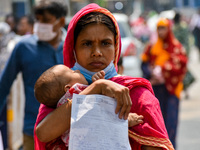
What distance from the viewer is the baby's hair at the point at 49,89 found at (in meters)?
2.18

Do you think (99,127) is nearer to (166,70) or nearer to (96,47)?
(96,47)

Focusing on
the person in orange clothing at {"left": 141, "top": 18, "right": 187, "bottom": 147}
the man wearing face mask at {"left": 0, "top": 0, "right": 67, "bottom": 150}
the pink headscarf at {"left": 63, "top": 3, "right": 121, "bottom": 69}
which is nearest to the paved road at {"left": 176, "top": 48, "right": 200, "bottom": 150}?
the person in orange clothing at {"left": 141, "top": 18, "right": 187, "bottom": 147}

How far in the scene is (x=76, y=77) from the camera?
2.20 meters

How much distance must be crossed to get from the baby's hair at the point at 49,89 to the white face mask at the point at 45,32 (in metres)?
1.99

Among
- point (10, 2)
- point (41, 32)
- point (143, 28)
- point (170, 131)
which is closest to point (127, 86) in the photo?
point (41, 32)

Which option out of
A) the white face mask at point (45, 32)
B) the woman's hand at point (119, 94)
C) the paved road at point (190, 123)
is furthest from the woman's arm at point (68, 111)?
the paved road at point (190, 123)

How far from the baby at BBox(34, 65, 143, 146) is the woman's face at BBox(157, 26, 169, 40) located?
4705mm

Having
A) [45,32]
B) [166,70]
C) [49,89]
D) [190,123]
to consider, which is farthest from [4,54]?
[49,89]

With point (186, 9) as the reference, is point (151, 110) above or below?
above

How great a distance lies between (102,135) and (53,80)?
352 mm

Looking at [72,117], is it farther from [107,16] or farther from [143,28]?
[143,28]

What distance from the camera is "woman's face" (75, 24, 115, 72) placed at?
2.31 m

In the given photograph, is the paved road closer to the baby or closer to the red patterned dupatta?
the red patterned dupatta

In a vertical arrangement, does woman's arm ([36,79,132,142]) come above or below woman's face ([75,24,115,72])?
below
